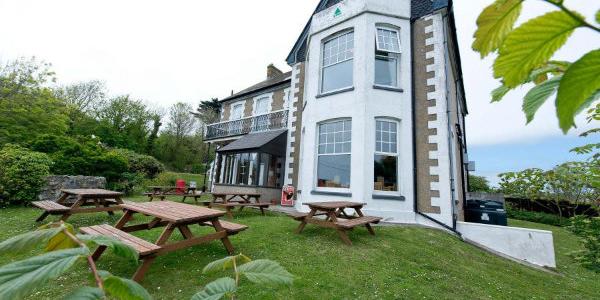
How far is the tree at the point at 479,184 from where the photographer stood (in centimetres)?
2148

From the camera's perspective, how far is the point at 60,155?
34.8 ft

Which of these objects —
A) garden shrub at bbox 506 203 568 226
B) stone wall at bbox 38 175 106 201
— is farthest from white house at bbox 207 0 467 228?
garden shrub at bbox 506 203 568 226

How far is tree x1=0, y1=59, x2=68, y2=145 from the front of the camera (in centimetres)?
1280

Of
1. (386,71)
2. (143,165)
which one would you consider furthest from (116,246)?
(143,165)

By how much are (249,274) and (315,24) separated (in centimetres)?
1067

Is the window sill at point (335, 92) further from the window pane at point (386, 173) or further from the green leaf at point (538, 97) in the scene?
the green leaf at point (538, 97)

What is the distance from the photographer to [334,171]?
28.6ft

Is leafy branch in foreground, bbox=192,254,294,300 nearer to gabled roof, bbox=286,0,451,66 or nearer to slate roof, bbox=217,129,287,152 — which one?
gabled roof, bbox=286,0,451,66

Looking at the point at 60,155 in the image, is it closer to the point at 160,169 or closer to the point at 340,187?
the point at 160,169

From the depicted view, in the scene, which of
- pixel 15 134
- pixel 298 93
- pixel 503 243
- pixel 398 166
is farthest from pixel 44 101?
pixel 503 243

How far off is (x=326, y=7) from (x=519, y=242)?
973 cm

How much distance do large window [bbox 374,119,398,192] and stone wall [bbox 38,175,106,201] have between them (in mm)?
10494

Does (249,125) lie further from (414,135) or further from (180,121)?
(180,121)

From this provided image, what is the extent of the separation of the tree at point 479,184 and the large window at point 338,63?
17785 mm
